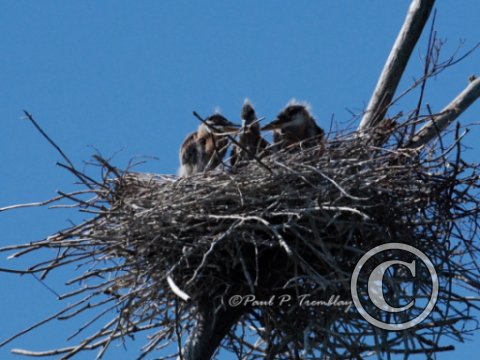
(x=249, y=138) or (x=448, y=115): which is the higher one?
(x=249, y=138)

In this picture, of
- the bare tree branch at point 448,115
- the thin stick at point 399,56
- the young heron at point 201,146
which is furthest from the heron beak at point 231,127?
the bare tree branch at point 448,115

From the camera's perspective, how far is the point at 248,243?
7535mm

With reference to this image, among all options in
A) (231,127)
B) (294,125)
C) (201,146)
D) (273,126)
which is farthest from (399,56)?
(201,146)

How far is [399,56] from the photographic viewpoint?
8.55 meters

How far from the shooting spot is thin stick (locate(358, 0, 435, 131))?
8.47 metres

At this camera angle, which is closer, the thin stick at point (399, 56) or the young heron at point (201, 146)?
the thin stick at point (399, 56)

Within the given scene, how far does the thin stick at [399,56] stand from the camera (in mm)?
8469

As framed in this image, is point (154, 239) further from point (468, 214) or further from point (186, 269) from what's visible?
point (468, 214)

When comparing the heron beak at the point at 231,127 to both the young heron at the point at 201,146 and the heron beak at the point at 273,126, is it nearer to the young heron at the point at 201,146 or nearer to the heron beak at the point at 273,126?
the young heron at the point at 201,146

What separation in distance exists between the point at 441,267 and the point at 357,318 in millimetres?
556

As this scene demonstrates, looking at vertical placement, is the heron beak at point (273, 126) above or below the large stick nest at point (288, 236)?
above

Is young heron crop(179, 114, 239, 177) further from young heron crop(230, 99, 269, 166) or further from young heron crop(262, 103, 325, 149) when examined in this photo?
young heron crop(262, 103, 325, 149)

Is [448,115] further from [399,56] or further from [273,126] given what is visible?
[273,126]

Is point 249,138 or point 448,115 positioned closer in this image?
point 448,115
